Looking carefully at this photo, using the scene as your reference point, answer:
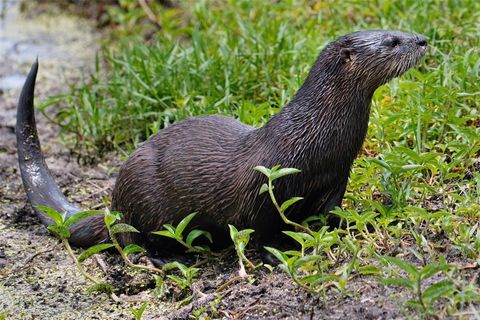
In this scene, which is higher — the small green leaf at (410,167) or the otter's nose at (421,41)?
the otter's nose at (421,41)

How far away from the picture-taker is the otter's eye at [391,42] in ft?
10.9

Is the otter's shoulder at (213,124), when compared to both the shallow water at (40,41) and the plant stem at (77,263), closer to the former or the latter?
the plant stem at (77,263)

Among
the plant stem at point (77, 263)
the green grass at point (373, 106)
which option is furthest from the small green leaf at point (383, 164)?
the plant stem at point (77, 263)

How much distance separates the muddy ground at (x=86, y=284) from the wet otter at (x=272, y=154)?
0.24 metres

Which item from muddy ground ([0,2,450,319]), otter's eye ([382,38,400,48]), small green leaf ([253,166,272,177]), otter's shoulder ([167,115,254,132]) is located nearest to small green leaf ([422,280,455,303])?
muddy ground ([0,2,450,319])

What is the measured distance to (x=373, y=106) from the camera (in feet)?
13.8

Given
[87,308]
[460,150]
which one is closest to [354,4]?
[460,150]

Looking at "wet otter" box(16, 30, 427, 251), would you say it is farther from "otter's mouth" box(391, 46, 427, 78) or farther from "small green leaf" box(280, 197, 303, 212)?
"small green leaf" box(280, 197, 303, 212)

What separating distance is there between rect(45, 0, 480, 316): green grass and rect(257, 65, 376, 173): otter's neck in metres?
0.17

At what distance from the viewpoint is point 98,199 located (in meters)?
4.35

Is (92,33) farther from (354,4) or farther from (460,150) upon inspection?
(460,150)

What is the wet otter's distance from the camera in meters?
3.24

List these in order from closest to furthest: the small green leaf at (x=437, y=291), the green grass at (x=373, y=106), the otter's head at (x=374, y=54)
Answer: the small green leaf at (x=437, y=291) < the green grass at (x=373, y=106) < the otter's head at (x=374, y=54)

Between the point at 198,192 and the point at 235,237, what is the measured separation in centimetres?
37
